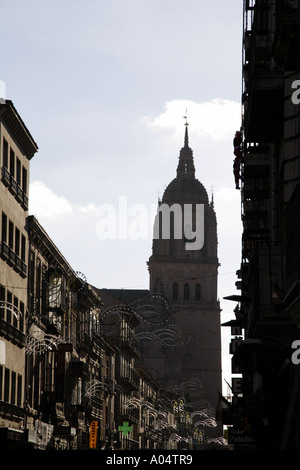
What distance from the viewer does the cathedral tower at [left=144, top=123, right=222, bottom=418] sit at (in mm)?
184625

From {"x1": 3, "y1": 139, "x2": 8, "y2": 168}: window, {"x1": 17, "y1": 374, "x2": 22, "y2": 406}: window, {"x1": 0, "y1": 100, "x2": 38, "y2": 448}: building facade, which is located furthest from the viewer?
{"x1": 17, "y1": 374, "x2": 22, "y2": 406}: window

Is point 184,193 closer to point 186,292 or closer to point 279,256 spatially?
point 186,292

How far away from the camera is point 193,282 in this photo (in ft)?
611

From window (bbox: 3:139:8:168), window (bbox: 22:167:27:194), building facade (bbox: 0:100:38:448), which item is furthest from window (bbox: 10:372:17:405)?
window (bbox: 22:167:27:194)

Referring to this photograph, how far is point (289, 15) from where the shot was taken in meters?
14.9

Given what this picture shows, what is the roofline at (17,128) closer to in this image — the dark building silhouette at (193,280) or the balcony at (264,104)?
the balcony at (264,104)

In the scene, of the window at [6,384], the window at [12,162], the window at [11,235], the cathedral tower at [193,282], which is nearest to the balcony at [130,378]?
the window at [11,235]

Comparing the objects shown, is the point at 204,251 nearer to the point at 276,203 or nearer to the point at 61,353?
the point at 61,353

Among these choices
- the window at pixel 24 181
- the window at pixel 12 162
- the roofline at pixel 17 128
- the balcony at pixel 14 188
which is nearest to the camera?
the roofline at pixel 17 128

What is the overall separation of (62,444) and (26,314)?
628 inches

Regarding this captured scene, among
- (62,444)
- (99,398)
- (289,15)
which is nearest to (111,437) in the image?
(99,398)

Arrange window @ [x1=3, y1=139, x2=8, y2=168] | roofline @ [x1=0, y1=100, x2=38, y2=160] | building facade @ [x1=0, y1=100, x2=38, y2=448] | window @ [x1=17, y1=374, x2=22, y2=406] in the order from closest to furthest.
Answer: building facade @ [x1=0, y1=100, x2=38, y2=448]
roofline @ [x1=0, y1=100, x2=38, y2=160]
window @ [x1=3, y1=139, x2=8, y2=168]
window @ [x1=17, y1=374, x2=22, y2=406]

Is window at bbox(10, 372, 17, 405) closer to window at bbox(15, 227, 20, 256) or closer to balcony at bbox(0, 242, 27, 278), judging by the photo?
balcony at bbox(0, 242, 27, 278)

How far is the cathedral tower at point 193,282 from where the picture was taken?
18462 cm
